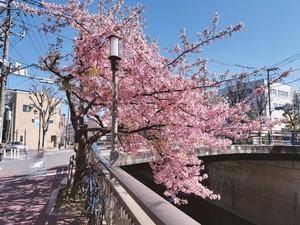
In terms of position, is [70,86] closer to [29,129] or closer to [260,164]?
[260,164]

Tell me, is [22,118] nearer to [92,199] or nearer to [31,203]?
[31,203]

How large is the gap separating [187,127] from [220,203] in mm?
16971

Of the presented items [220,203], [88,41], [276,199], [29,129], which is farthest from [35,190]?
[29,129]

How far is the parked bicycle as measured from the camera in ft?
15.7

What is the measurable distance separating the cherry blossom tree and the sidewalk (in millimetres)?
1485

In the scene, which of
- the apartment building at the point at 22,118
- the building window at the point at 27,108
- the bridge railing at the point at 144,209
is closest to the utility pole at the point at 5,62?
the bridge railing at the point at 144,209

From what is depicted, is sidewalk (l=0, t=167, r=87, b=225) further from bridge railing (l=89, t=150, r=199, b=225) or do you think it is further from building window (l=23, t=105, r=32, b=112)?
building window (l=23, t=105, r=32, b=112)

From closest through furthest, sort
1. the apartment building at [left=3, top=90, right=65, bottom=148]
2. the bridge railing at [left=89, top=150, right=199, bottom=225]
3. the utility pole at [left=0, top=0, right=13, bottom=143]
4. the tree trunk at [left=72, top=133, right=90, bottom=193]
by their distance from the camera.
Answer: the bridge railing at [left=89, top=150, right=199, bottom=225] < the tree trunk at [left=72, top=133, right=90, bottom=193] < the utility pole at [left=0, top=0, right=13, bottom=143] < the apartment building at [left=3, top=90, right=65, bottom=148]

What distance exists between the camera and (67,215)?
20.7 ft

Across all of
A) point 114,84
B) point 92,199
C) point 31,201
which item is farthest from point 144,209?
point 31,201

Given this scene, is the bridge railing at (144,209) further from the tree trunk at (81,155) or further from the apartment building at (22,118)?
the apartment building at (22,118)

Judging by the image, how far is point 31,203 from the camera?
770cm

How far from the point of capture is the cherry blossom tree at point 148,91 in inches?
255

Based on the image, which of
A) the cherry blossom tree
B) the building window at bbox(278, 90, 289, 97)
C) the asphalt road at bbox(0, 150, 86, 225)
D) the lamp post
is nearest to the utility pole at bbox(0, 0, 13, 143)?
the asphalt road at bbox(0, 150, 86, 225)
